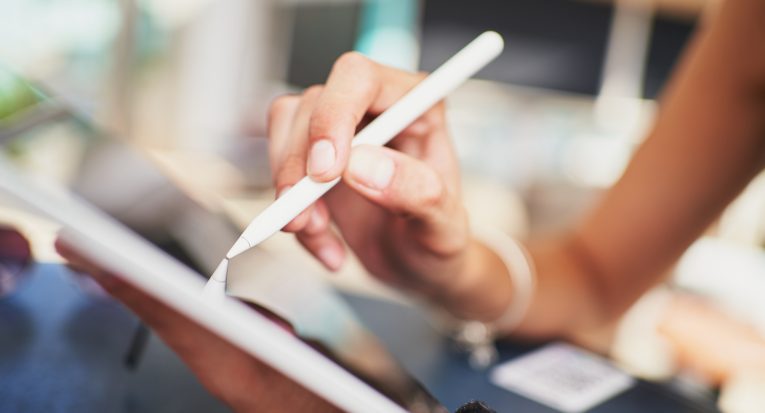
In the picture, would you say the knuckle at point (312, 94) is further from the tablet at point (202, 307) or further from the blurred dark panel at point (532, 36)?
the blurred dark panel at point (532, 36)

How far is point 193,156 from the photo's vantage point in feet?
4.87

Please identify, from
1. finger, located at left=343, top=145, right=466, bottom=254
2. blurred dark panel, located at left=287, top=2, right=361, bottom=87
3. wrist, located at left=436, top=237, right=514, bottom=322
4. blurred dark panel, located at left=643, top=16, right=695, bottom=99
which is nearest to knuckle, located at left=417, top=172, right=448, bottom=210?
finger, located at left=343, top=145, right=466, bottom=254

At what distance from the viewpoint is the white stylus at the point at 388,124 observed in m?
0.25

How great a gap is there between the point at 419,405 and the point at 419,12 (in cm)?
242

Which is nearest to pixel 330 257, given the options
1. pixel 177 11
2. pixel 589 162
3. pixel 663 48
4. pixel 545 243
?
pixel 545 243

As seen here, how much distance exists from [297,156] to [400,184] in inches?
2.2

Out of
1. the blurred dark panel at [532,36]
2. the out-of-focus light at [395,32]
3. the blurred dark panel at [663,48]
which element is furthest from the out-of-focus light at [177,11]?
the blurred dark panel at [663,48]

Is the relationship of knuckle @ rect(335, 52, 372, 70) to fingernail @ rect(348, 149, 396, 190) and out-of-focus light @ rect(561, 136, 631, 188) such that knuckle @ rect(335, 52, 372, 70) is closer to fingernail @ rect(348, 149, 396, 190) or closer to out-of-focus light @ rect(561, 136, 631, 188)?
fingernail @ rect(348, 149, 396, 190)

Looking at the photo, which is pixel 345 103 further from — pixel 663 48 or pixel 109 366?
pixel 663 48

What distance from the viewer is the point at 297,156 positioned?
31cm

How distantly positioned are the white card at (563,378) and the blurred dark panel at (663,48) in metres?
2.45

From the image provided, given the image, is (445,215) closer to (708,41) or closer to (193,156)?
(708,41)

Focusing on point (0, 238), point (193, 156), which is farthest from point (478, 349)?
point (193, 156)

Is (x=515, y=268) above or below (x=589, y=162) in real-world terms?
below
